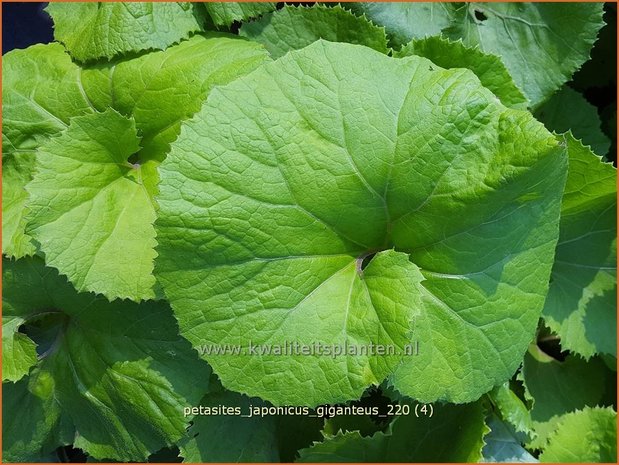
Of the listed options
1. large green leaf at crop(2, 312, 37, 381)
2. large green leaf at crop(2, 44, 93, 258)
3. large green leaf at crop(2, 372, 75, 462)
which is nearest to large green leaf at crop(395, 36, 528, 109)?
large green leaf at crop(2, 44, 93, 258)

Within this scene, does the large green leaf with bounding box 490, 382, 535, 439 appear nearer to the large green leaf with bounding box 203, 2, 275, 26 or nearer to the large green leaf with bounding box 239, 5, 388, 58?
the large green leaf with bounding box 239, 5, 388, 58

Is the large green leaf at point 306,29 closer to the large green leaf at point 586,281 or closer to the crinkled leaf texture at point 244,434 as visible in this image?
the large green leaf at point 586,281

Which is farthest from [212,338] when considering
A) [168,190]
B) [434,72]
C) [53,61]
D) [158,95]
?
[53,61]

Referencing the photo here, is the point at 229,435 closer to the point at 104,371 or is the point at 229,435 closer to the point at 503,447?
the point at 104,371

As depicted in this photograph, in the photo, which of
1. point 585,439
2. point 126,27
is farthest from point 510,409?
point 126,27

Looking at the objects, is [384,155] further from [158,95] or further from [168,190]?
[158,95]
